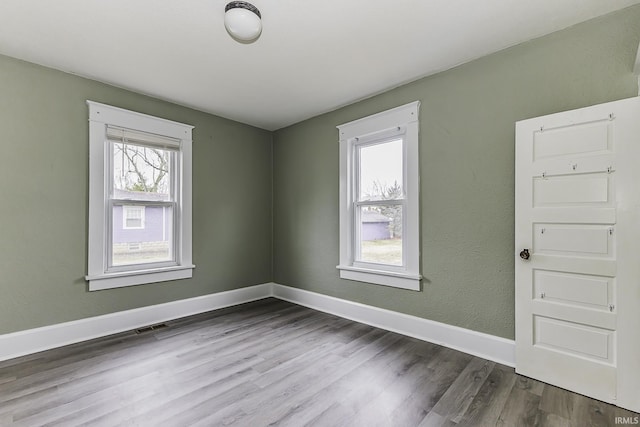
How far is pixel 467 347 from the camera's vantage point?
8.57ft

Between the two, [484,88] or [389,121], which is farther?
[389,121]

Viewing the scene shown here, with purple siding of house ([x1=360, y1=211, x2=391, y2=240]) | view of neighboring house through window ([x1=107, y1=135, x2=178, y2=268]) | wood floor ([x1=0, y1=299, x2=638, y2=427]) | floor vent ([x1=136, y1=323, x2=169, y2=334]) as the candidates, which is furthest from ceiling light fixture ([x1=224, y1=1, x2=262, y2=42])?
floor vent ([x1=136, y1=323, x2=169, y2=334])

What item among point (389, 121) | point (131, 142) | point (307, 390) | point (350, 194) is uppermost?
point (389, 121)

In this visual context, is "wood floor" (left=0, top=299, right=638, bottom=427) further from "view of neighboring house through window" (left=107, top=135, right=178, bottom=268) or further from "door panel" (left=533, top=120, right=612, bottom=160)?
"door panel" (left=533, top=120, right=612, bottom=160)

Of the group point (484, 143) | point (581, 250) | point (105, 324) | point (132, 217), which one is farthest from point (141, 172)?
point (581, 250)

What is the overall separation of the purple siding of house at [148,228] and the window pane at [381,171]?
238 cm

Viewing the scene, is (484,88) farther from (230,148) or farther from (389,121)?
(230,148)

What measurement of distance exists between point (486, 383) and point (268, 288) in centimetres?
310

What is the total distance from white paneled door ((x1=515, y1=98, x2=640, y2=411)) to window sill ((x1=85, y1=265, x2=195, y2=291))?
11.4 ft

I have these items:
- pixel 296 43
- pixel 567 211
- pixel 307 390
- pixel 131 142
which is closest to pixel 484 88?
pixel 567 211

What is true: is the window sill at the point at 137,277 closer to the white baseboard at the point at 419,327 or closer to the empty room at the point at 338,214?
the empty room at the point at 338,214

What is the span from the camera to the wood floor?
178 cm

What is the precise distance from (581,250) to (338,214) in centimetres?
234

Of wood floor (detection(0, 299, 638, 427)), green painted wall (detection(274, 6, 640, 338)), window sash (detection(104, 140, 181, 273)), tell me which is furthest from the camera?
window sash (detection(104, 140, 181, 273))
